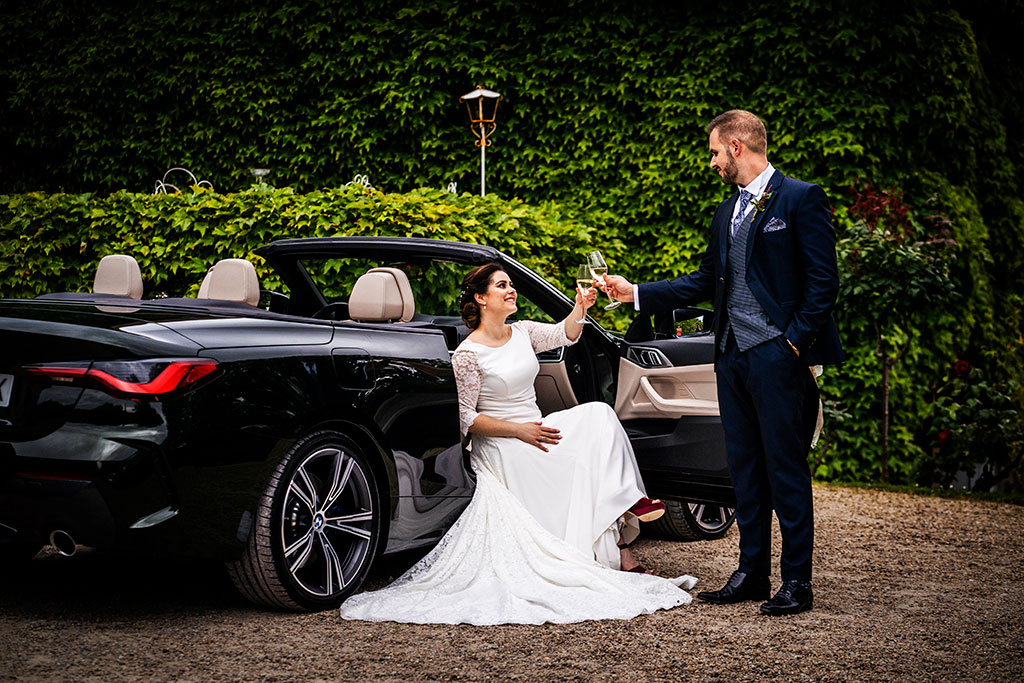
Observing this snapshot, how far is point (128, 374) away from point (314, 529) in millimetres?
969

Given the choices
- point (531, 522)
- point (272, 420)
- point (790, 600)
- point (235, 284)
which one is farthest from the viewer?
point (235, 284)

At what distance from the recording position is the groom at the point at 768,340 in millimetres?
4375

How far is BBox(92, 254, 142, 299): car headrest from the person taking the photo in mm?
5168

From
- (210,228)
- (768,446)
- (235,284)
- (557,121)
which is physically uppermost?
(557,121)

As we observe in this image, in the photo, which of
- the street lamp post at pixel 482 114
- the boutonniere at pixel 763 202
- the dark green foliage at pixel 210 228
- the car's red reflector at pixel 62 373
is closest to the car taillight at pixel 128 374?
the car's red reflector at pixel 62 373

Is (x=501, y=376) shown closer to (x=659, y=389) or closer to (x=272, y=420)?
(x=659, y=389)

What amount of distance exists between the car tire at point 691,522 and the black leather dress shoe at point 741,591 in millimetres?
1284

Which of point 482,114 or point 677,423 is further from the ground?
point 482,114

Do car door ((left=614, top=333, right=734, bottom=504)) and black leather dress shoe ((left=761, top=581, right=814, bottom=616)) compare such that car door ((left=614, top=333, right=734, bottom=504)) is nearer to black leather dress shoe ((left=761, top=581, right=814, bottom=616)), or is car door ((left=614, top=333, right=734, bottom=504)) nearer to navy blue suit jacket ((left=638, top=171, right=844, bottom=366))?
black leather dress shoe ((left=761, top=581, right=814, bottom=616))

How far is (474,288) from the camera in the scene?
5.00m

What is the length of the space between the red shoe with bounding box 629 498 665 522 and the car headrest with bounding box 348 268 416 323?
1.32 metres

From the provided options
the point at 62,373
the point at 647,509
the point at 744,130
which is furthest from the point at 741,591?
the point at 62,373

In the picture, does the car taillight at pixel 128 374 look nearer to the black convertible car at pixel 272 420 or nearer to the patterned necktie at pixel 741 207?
the black convertible car at pixel 272 420

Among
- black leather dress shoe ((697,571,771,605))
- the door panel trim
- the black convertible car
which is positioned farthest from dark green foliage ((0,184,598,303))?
black leather dress shoe ((697,571,771,605))
